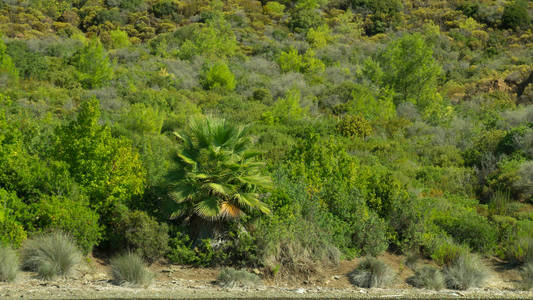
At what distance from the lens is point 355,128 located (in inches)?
903

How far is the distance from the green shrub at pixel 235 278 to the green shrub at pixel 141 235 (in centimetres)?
152

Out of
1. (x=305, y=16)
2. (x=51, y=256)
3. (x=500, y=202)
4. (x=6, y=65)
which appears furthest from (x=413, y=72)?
(x=305, y=16)

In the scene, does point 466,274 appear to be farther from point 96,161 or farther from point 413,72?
point 413,72

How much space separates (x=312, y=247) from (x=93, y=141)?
18.1 ft

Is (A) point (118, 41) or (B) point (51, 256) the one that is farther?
(A) point (118, 41)

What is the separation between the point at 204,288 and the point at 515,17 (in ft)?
A: 195

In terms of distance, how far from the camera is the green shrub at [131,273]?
9648mm

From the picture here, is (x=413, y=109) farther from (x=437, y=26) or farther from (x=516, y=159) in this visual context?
(x=437, y=26)

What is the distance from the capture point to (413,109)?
29109mm

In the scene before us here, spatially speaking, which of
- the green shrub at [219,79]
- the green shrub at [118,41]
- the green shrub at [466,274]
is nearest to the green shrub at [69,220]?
→ the green shrub at [466,274]

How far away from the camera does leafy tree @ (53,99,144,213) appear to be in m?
11.2

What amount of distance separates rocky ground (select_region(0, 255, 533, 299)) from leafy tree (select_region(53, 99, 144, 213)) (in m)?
1.54

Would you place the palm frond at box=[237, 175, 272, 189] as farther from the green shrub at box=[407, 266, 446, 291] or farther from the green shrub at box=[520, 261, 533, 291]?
the green shrub at box=[520, 261, 533, 291]

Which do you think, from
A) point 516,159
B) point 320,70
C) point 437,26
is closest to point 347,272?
point 516,159
